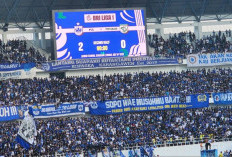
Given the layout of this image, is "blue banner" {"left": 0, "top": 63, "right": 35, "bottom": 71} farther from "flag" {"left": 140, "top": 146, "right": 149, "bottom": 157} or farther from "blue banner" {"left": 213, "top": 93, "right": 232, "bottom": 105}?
"blue banner" {"left": 213, "top": 93, "right": 232, "bottom": 105}

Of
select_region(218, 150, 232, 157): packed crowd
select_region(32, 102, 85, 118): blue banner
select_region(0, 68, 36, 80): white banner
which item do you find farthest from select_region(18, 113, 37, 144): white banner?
select_region(0, 68, 36, 80): white banner

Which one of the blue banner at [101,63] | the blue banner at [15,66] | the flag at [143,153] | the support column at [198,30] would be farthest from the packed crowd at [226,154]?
the support column at [198,30]

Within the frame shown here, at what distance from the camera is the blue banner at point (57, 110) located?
150ft

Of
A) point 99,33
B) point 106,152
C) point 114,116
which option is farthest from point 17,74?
point 106,152

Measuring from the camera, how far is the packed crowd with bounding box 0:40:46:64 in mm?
51531

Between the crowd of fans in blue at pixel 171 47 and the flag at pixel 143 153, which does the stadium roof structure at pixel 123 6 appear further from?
the flag at pixel 143 153

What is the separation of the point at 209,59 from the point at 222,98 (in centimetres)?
550

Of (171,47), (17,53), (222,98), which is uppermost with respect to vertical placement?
(171,47)

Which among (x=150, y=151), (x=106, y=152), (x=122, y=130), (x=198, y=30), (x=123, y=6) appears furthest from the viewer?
(x=198, y=30)

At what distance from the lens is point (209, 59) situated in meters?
55.4

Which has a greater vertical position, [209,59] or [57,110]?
[209,59]

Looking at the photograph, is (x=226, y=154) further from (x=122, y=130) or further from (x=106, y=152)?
(x=106, y=152)

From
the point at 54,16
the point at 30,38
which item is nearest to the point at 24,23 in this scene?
the point at 30,38

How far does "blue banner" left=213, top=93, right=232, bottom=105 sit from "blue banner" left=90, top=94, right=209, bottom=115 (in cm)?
93
